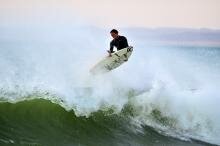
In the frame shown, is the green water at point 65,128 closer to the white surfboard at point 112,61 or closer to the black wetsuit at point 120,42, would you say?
the white surfboard at point 112,61

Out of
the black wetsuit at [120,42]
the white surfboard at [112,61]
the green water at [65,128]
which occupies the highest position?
the black wetsuit at [120,42]

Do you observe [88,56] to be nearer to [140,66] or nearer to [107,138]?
[140,66]

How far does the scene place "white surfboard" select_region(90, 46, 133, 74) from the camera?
43.3 ft

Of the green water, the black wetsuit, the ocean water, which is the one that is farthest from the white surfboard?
the green water

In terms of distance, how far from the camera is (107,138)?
1109 cm

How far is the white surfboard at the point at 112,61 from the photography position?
13.2 m

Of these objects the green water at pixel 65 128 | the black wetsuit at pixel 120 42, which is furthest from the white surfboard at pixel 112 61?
the green water at pixel 65 128

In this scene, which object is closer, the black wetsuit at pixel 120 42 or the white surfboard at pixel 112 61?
the black wetsuit at pixel 120 42

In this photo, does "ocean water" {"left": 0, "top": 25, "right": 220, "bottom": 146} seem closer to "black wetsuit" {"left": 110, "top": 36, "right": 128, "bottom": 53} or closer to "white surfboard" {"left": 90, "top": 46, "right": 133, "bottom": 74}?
"white surfboard" {"left": 90, "top": 46, "right": 133, "bottom": 74}

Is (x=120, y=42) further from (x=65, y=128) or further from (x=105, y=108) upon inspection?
(x=65, y=128)

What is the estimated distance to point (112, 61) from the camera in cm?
1370

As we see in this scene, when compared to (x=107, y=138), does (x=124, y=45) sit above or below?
above

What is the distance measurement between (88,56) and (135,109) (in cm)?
400

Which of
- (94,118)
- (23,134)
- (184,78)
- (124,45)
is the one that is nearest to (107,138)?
(94,118)
